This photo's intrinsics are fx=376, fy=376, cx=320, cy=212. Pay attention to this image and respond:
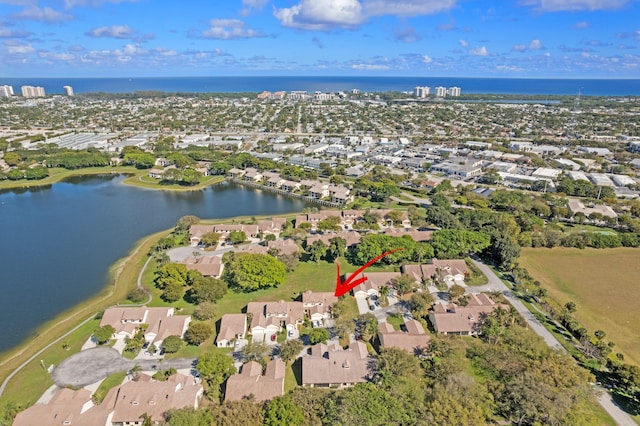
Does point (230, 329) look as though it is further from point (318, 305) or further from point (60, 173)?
point (60, 173)

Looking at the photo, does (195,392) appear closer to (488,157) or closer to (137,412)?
(137,412)

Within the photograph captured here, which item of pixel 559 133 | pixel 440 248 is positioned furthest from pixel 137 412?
pixel 559 133

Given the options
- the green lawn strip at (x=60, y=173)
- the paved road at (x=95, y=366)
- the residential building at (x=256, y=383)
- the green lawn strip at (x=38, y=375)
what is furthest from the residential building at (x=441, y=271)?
the green lawn strip at (x=60, y=173)

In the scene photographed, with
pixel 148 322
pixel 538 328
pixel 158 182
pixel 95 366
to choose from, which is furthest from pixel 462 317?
pixel 158 182

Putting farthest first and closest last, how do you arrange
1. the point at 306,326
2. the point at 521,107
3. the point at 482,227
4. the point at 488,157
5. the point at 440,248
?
1. the point at 521,107
2. the point at 488,157
3. the point at 482,227
4. the point at 440,248
5. the point at 306,326

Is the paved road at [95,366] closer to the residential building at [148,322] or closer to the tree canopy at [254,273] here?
the residential building at [148,322]

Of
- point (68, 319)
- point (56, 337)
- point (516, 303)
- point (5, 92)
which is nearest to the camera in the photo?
point (56, 337)

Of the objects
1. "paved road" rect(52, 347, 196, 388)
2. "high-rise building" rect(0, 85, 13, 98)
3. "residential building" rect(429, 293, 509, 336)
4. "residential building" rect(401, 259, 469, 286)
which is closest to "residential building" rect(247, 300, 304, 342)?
"paved road" rect(52, 347, 196, 388)
